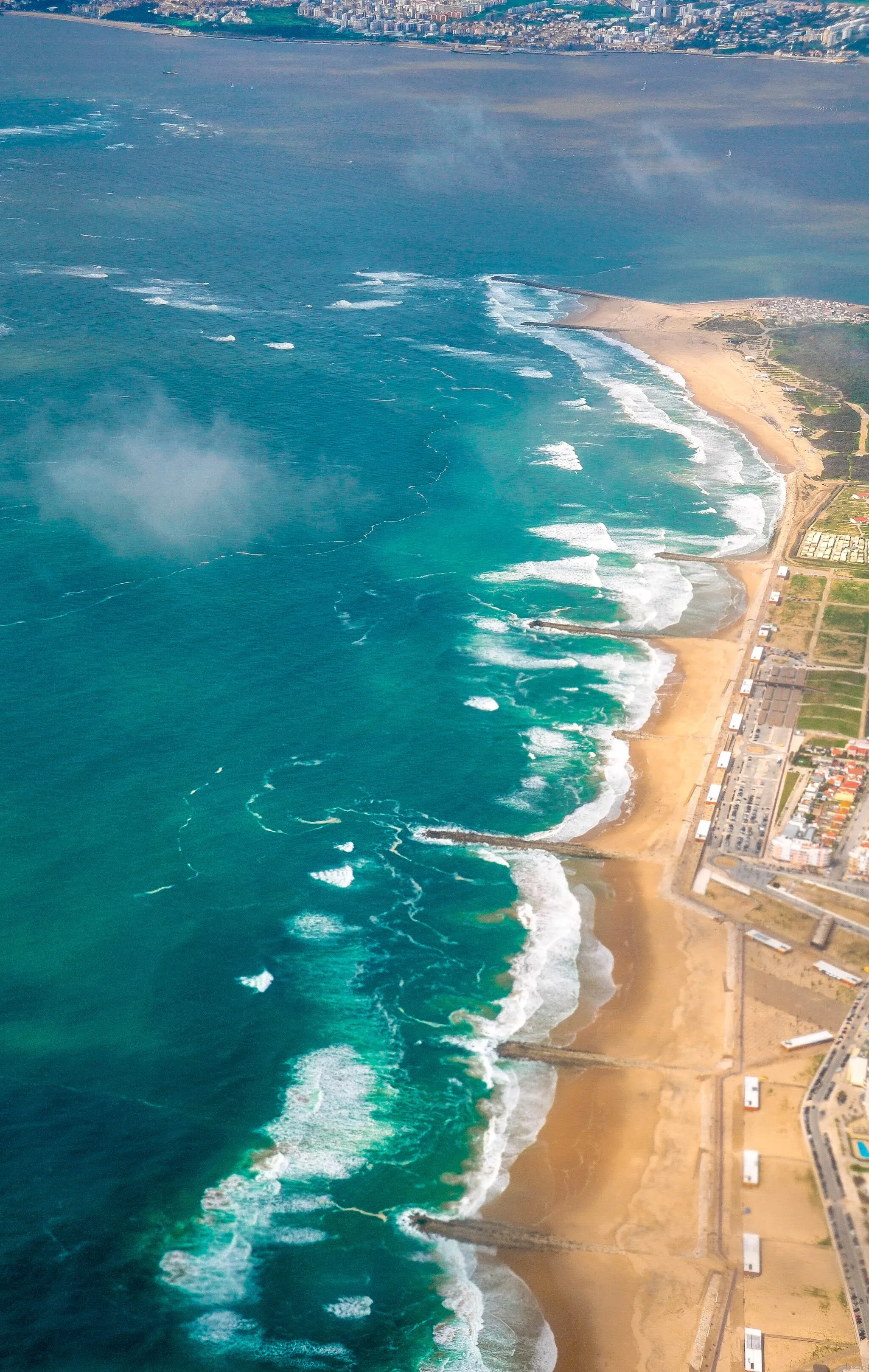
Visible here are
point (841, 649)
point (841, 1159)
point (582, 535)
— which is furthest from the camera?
point (582, 535)

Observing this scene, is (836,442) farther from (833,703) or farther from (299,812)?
(299,812)

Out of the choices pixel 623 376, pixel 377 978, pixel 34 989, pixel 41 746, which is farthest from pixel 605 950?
pixel 623 376

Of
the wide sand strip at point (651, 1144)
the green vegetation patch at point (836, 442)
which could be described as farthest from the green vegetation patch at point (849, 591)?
the green vegetation patch at point (836, 442)

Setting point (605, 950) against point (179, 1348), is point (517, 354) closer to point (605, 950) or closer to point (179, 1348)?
point (605, 950)

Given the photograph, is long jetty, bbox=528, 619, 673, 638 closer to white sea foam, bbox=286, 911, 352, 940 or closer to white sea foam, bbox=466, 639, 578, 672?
white sea foam, bbox=466, 639, 578, 672

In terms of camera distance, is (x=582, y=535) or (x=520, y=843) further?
(x=582, y=535)

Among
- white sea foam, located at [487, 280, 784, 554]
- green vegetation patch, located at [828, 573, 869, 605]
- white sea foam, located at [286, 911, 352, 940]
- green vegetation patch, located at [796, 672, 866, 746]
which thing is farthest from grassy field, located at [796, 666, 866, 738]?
white sea foam, located at [286, 911, 352, 940]

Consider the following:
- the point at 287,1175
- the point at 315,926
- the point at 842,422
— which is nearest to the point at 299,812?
the point at 315,926
